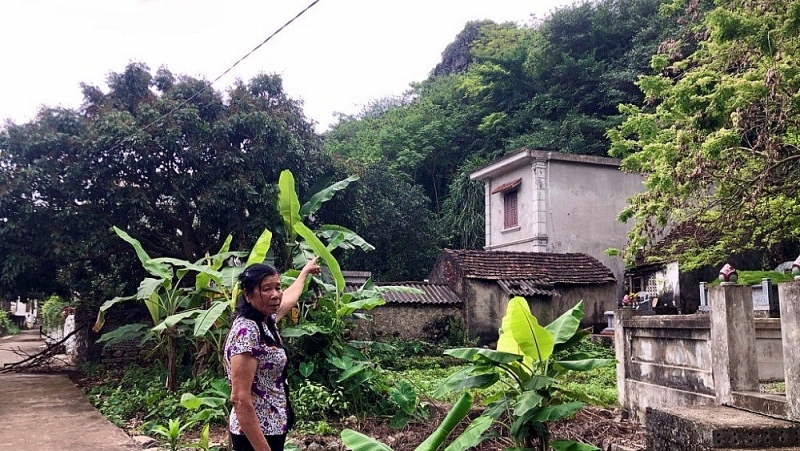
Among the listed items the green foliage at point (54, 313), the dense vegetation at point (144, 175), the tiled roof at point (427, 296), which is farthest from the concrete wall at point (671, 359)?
the green foliage at point (54, 313)

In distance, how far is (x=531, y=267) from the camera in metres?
15.1

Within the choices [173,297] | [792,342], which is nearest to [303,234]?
[173,297]

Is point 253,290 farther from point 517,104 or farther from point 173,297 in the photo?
point 517,104

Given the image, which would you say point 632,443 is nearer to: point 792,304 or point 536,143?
point 792,304

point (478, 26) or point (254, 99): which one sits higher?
point (478, 26)

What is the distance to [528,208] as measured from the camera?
17.3 m

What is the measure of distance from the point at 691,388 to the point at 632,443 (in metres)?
0.72

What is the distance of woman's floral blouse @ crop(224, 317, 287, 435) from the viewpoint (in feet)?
9.47

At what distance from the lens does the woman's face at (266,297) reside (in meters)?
3.01

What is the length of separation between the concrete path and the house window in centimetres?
1203

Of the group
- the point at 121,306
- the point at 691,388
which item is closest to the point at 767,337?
the point at 691,388

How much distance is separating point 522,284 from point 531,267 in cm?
104

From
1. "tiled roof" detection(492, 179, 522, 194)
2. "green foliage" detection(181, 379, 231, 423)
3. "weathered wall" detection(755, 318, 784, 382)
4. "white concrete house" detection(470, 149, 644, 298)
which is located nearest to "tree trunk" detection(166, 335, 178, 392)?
"green foliage" detection(181, 379, 231, 423)

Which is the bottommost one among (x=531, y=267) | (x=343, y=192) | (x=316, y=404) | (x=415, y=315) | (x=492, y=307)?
(x=316, y=404)
